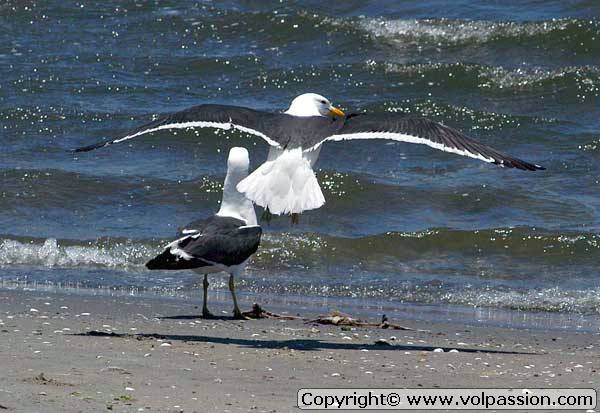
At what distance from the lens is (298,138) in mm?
8609

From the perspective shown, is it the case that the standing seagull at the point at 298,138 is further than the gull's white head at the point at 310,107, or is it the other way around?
the gull's white head at the point at 310,107

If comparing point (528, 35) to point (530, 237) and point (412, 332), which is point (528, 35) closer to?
point (530, 237)

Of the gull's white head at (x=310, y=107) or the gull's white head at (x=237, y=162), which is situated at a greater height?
the gull's white head at (x=310, y=107)

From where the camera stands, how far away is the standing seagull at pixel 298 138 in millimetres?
8133

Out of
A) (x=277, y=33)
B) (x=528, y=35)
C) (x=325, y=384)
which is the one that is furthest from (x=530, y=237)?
(x=277, y=33)

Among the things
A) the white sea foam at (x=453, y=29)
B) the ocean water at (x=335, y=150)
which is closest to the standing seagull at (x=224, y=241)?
the ocean water at (x=335, y=150)

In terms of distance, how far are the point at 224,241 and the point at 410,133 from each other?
1.60 m

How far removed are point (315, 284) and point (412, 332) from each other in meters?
2.11

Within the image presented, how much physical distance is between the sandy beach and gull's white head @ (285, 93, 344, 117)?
1692 mm

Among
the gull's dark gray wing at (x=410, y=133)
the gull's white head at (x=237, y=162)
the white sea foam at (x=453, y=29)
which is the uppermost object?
the white sea foam at (x=453, y=29)

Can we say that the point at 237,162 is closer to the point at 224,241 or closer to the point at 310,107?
the point at 224,241

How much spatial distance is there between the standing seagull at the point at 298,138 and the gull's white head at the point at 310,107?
23cm

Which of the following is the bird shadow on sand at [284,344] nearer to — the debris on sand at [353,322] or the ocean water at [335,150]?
the debris on sand at [353,322]

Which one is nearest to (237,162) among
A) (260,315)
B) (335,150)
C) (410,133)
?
(260,315)
